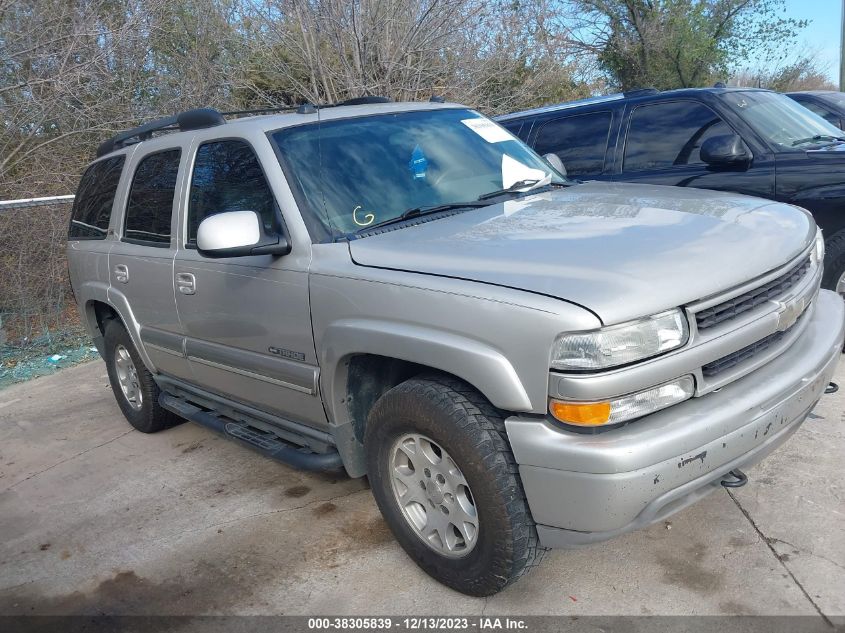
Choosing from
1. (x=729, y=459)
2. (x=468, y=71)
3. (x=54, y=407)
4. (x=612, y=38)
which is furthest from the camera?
(x=612, y=38)

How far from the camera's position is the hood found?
7.96ft

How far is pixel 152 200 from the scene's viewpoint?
4477mm

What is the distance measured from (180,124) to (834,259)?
421 cm

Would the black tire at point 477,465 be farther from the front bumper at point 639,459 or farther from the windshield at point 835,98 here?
the windshield at point 835,98

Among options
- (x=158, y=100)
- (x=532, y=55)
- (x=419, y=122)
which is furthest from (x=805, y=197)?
(x=158, y=100)

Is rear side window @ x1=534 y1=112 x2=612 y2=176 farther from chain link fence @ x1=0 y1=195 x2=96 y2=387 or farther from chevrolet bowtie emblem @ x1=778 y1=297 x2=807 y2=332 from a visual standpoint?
chain link fence @ x1=0 y1=195 x2=96 y2=387

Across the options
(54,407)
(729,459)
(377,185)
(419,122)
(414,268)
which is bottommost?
(54,407)

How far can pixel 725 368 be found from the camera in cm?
260

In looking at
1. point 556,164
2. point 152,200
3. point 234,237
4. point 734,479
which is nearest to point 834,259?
point 556,164

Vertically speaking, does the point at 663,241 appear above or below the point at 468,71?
below

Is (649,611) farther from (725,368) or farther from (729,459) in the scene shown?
(725,368)

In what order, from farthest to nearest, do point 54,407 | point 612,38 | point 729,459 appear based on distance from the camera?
1. point 612,38
2. point 54,407
3. point 729,459

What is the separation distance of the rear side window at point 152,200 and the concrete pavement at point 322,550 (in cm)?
141

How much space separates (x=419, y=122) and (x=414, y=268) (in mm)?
1380
